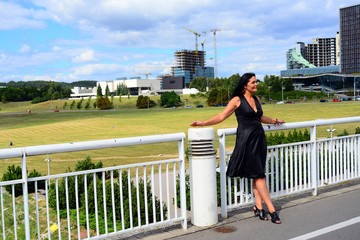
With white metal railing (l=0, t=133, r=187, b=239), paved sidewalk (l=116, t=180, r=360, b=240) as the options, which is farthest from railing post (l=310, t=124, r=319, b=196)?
white metal railing (l=0, t=133, r=187, b=239)

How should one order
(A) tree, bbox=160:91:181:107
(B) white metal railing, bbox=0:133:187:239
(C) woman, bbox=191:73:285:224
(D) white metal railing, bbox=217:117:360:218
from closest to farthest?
(B) white metal railing, bbox=0:133:187:239 < (C) woman, bbox=191:73:285:224 < (D) white metal railing, bbox=217:117:360:218 < (A) tree, bbox=160:91:181:107

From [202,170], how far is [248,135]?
758 millimetres

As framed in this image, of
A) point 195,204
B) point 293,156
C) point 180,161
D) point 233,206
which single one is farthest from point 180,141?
point 293,156

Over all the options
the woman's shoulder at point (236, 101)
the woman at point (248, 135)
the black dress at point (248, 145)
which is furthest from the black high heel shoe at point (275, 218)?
the woman's shoulder at point (236, 101)

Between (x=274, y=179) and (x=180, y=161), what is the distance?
2166 millimetres

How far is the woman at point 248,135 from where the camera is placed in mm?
5488

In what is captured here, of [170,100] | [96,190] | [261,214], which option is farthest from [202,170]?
[170,100]

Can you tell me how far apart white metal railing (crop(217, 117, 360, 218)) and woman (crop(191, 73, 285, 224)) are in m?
0.25

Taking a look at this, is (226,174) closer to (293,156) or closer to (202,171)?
(202,171)

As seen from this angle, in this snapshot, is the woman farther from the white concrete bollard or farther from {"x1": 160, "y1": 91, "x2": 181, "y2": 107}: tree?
{"x1": 160, "y1": 91, "x2": 181, "y2": 107}: tree

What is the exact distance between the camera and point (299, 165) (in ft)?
22.4

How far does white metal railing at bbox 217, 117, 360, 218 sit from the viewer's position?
598 cm

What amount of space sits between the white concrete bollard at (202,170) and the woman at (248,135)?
0.62ft

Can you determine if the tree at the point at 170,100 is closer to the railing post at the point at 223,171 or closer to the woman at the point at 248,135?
the railing post at the point at 223,171
